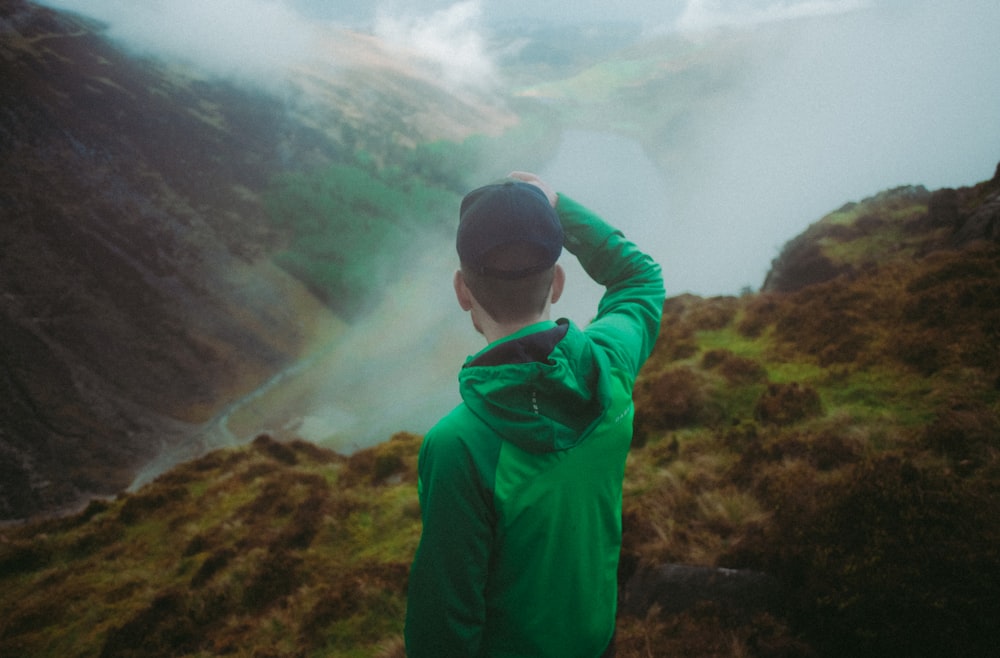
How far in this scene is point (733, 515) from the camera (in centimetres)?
479

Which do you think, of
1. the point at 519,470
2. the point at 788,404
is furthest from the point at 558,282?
the point at 788,404

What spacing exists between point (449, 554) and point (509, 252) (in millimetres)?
968

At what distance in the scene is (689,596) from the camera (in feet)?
12.5

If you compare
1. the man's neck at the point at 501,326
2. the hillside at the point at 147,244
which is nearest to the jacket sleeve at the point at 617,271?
the man's neck at the point at 501,326

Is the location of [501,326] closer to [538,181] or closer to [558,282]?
[558,282]

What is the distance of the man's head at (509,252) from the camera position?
56.7 inches

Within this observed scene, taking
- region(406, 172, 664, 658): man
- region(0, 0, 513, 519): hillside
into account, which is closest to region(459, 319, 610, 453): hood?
region(406, 172, 664, 658): man

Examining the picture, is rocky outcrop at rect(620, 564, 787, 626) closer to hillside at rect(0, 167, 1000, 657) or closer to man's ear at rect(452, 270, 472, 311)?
hillside at rect(0, 167, 1000, 657)

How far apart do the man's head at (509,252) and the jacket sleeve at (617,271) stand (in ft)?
1.78

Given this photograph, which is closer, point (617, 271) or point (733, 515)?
point (617, 271)

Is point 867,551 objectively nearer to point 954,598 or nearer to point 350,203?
point 954,598

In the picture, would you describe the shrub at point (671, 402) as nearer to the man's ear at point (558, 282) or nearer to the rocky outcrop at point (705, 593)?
the rocky outcrop at point (705, 593)

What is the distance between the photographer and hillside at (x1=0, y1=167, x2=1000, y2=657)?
3279 mm

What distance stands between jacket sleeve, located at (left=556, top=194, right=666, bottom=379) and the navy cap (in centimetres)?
58
